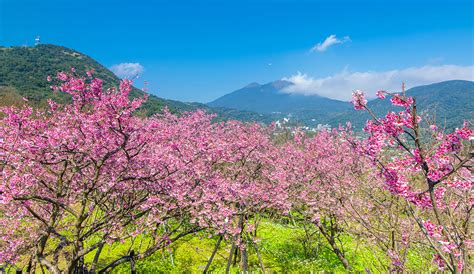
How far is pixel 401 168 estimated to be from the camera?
4.03 metres

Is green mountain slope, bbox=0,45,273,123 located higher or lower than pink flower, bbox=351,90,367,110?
higher

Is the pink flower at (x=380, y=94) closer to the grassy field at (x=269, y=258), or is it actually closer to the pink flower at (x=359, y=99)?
the pink flower at (x=359, y=99)

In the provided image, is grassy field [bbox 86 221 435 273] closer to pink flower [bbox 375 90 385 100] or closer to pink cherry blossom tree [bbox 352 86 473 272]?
pink cherry blossom tree [bbox 352 86 473 272]

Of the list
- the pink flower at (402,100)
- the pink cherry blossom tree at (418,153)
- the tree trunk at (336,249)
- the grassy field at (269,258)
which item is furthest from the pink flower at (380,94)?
the grassy field at (269,258)

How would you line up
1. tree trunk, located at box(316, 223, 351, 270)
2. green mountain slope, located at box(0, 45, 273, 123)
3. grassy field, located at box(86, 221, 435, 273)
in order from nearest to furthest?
tree trunk, located at box(316, 223, 351, 270) < grassy field, located at box(86, 221, 435, 273) < green mountain slope, located at box(0, 45, 273, 123)

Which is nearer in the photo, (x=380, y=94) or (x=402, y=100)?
(x=402, y=100)

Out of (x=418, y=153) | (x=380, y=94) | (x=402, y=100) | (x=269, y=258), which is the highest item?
(x=380, y=94)

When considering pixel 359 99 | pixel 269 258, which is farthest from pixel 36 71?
pixel 359 99

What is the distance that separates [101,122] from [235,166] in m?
7.27

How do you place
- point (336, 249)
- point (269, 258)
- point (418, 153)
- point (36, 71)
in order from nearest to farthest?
point (418, 153) < point (336, 249) < point (269, 258) < point (36, 71)

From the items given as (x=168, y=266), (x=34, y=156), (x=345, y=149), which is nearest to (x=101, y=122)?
(x=34, y=156)

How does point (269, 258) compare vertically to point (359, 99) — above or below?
below

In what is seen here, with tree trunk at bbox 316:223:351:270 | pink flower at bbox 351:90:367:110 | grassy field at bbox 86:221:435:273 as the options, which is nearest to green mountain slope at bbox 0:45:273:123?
grassy field at bbox 86:221:435:273

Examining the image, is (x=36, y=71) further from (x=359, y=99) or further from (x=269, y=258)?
(x=359, y=99)
